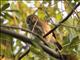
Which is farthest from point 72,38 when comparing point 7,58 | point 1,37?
point 1,37

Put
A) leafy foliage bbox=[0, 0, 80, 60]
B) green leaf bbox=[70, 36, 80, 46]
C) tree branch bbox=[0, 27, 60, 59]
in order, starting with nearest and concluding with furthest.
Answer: tree branch bbox=[0, 27, 60, 59]
leafy foliage bbox=[0, 0, 80, 60]
green leaf bbox=[70, 36, 80, 46]

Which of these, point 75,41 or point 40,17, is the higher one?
point 75,41

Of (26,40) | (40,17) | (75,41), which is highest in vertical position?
(26,40)

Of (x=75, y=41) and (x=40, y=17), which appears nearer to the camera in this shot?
(x=75, y=41)

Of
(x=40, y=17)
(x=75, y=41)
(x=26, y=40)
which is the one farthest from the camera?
(x=40, y=17)

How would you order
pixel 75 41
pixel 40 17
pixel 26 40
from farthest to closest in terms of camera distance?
pixel 40 17, pixel 75 41, pixel 26 40

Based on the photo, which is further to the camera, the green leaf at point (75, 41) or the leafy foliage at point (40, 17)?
the green leaf at point (75, 41)

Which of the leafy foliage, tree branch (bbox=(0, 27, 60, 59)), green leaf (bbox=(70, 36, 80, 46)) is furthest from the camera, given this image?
green leaf (bbox=(70, 36, 80, 46))

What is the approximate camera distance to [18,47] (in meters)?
1.47

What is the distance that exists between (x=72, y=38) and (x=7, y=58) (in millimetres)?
406

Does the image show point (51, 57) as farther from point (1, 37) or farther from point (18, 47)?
point (1, 37)

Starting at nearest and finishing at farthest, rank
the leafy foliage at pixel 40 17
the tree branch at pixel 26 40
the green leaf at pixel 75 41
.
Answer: the tree branch at pixel 26 40
the leafy foliage at pixel 40 17
the green leaf at pixel 75 41

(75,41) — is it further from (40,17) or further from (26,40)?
(40,17)

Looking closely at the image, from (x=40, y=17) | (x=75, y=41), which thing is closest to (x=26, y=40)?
(x=75, y=41)
